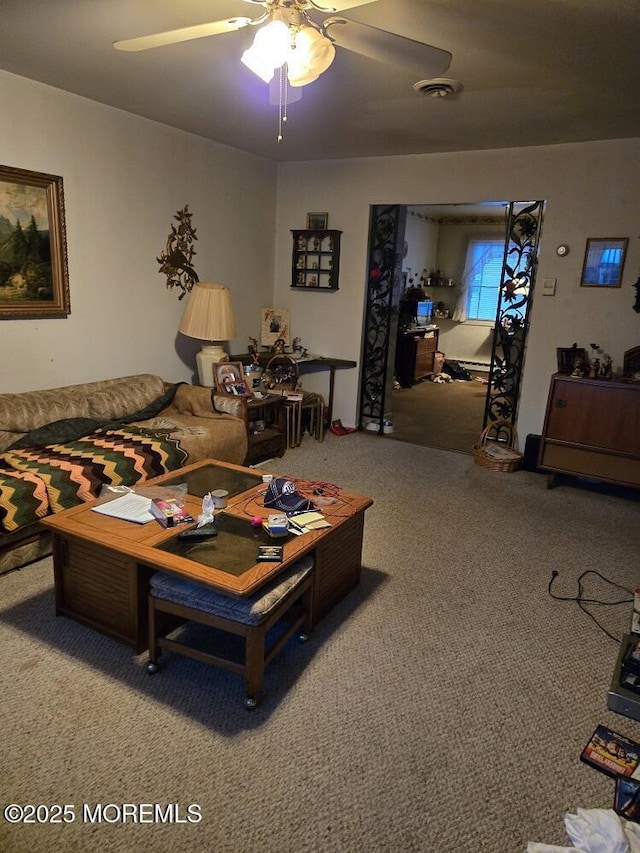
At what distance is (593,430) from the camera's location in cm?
381

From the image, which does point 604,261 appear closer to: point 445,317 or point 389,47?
point 389,47

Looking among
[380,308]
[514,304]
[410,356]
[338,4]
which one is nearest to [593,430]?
[514,304]

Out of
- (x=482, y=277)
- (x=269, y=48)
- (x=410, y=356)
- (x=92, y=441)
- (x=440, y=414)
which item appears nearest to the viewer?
(x=269, y=48)

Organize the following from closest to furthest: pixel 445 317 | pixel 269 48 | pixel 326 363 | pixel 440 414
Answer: pixel 269 48 < pixel 326 363 < pixel 440 414 < pixel 445 317

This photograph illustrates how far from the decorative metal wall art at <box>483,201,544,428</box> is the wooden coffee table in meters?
2.62

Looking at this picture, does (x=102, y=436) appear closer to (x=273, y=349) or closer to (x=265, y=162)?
(x=273, y=349)

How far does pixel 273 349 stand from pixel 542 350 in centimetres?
241

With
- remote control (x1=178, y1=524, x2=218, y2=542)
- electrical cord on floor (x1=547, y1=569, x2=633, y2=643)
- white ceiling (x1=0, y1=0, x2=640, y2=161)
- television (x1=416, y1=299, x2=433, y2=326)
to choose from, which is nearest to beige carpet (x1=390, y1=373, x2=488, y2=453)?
television (x1=416, y1=299, x2=433, y2=326)

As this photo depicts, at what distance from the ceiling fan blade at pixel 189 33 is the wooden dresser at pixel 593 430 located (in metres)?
3.00

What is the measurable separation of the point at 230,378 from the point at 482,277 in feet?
18.5

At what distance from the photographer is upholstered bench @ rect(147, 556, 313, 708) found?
180 centimetres

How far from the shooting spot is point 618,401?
3705 mm

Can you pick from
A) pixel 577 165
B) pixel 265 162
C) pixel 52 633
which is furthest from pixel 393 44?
pixel 265 162

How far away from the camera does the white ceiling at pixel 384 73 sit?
7.14 feet
